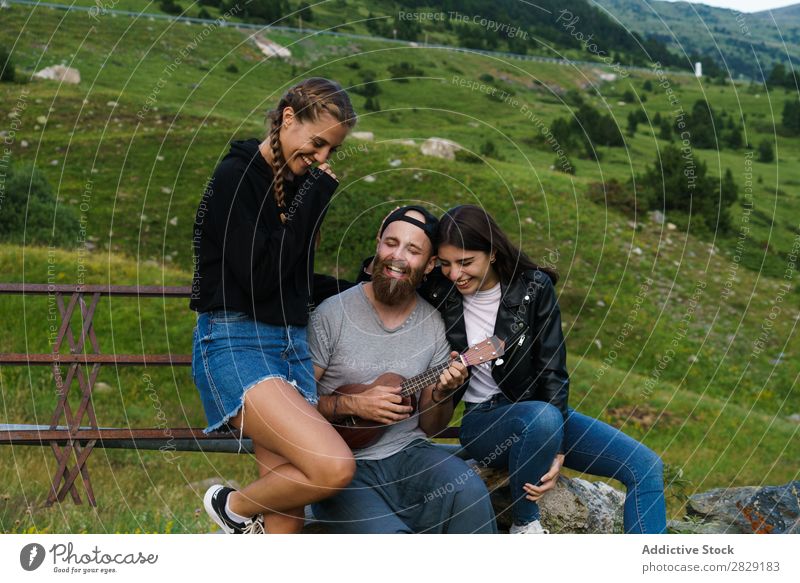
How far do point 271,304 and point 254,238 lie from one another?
47 cm

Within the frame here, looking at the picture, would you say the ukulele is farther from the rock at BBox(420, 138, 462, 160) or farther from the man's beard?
the rock at BBox(420, 138, 462, 160)

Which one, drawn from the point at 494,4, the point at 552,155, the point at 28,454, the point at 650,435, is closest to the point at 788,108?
the point at 494,4

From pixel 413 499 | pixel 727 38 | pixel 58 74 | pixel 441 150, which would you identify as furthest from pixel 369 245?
pixel 727 38

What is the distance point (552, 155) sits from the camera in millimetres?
37219

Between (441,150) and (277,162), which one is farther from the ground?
(277,162)

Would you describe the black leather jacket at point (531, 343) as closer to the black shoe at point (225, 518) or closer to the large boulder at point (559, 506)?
the large boulder at point (559, 506)

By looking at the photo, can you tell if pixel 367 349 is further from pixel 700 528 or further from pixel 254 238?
pixel 700 528

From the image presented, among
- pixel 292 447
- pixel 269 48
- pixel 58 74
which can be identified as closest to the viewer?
pixel 292 447

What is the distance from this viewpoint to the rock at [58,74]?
38.0 metres

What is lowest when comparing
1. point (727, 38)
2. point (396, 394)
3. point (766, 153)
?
point (727, 38)

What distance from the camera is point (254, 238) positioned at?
562 centimetres

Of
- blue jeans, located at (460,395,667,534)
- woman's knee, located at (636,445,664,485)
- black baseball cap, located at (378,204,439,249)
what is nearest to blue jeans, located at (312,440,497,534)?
blue jeans, located at (460,395,667,534)

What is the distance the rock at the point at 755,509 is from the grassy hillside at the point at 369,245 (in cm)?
31

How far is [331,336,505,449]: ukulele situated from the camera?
6016mm
